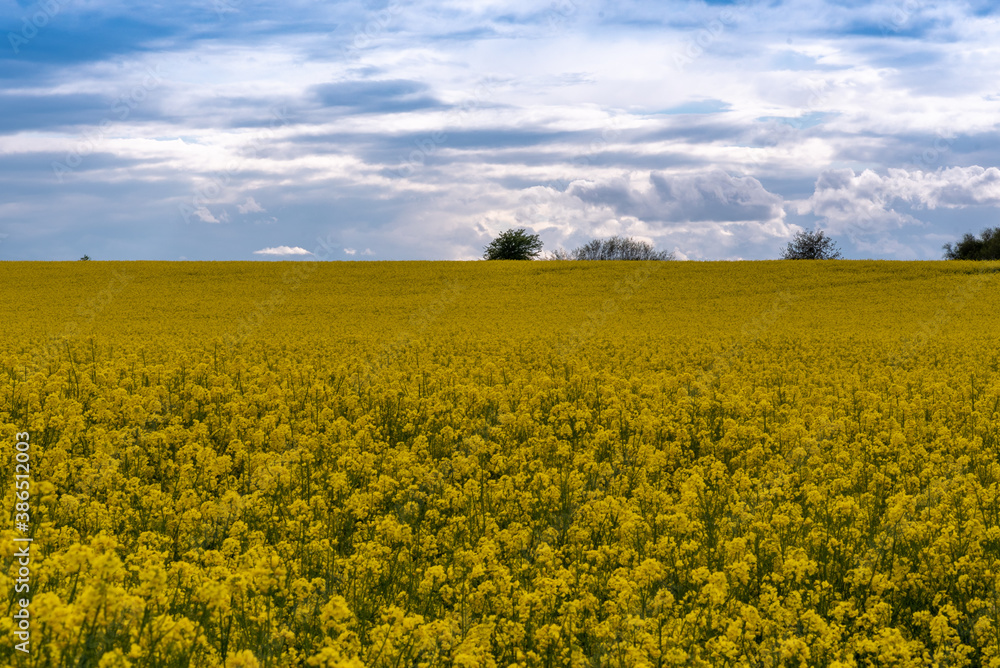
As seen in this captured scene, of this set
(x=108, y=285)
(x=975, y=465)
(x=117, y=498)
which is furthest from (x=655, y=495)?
(x=108, y=285)

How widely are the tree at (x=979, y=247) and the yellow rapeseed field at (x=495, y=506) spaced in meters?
92.1

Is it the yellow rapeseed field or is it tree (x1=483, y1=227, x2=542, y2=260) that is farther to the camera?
tree (x1=483, y1=227, x2=542, y2=260)

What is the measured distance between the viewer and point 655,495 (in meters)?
8.23

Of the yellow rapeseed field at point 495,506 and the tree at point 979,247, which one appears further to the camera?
the tree at point 979,247

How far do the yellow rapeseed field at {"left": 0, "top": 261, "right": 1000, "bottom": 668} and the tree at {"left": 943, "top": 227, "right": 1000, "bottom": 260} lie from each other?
302 feet

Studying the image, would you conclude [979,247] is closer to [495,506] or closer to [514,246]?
[514,246]

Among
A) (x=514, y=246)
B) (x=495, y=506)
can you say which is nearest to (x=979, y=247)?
(x=514, y=246)

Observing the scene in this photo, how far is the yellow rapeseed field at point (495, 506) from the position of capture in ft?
16.7

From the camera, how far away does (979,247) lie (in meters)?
103

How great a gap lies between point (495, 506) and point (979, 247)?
377ft

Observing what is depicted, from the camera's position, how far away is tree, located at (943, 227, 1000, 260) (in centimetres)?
9750

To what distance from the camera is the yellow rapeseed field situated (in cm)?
509

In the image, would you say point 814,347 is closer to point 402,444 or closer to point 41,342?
point 402,444

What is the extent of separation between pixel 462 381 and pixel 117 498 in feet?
24.5
